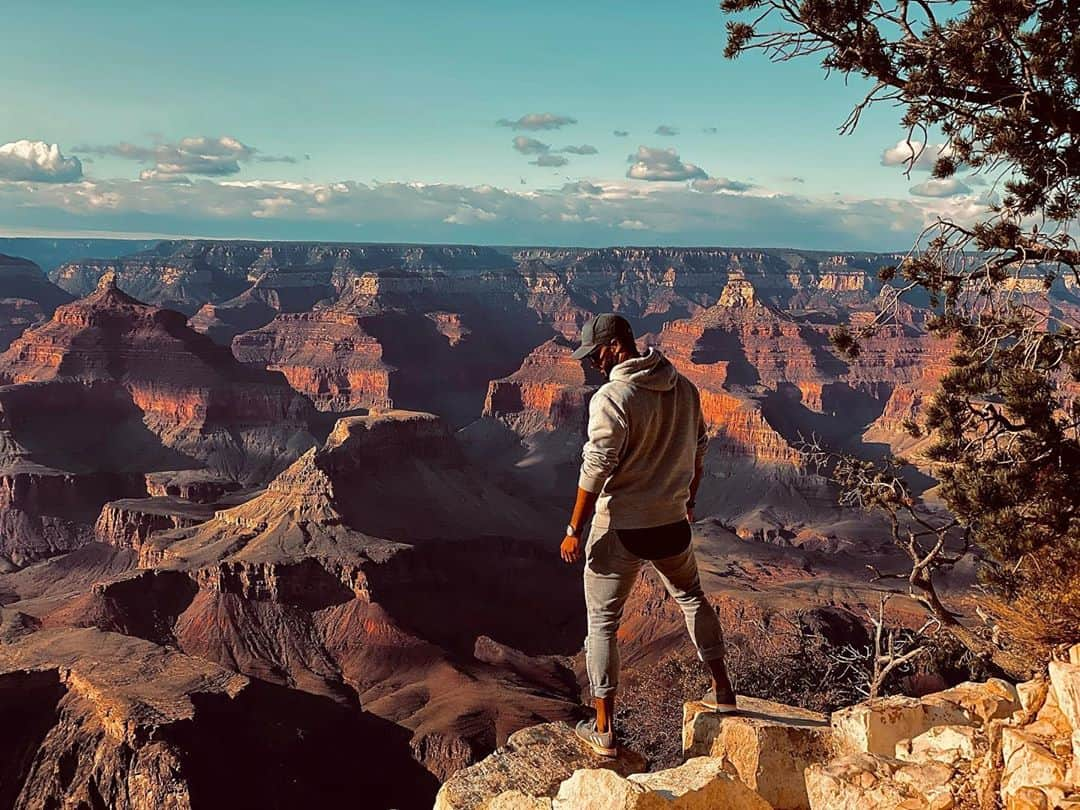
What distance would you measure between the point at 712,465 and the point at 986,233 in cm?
7854

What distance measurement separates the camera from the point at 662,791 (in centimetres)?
626

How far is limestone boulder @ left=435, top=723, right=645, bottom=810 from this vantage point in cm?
754

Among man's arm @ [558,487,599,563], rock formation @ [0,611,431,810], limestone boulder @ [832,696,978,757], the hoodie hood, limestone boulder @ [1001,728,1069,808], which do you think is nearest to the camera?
limestone boulder @ [1001,728,1069,808]

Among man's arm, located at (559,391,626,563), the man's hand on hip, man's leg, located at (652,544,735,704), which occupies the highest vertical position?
man's arm, located at (559,391,626,563)

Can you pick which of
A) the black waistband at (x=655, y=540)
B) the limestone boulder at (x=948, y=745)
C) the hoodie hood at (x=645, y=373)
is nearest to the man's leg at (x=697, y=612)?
the black waistband at (x=655, y=540)

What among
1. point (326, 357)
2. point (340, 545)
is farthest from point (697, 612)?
point (326, 357)

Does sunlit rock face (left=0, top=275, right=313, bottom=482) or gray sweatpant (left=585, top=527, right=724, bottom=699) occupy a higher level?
gray sweatpant (left=585, top=527, right=724, bottom=699)

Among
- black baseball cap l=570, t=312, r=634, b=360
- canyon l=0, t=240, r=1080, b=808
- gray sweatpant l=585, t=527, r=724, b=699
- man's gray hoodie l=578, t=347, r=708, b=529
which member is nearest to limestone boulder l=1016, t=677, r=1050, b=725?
gray sweatpant l=585, t=527, r=724, b=699

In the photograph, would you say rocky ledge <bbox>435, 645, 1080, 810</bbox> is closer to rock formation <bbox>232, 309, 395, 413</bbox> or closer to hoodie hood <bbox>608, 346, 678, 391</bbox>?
hoodie hood <bbox>608, 346, 678, 391</bbox>

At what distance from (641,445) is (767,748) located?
302 cm

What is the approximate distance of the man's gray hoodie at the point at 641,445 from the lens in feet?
22.8

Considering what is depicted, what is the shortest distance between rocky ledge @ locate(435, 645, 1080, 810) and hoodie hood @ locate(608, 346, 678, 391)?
299 cm

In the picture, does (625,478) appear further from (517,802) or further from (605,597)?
(517,802)

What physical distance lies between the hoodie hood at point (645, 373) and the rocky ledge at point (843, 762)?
299 cm
